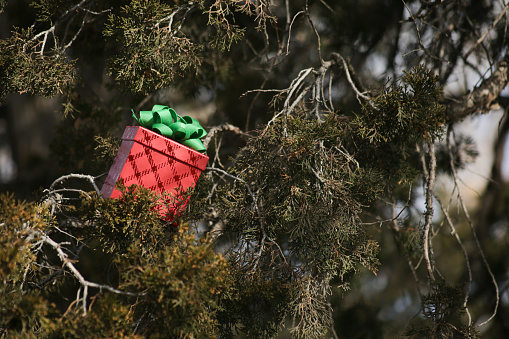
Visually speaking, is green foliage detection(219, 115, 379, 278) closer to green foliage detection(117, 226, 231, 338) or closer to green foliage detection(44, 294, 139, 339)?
green foliage detection(117, 226, 231, 338)

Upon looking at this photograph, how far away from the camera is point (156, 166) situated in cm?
178

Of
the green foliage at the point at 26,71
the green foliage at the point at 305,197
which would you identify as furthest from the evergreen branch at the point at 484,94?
the green foliage at the point at 26,71

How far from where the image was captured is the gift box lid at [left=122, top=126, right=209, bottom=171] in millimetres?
1704

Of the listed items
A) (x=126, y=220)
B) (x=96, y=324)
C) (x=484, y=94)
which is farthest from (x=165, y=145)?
(x=484, y=94)

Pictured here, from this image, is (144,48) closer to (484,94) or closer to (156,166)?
(156,166)

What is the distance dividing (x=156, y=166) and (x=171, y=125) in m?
0.17

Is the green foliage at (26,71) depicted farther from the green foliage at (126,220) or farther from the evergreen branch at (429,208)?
the evergreen branch at (429,208)

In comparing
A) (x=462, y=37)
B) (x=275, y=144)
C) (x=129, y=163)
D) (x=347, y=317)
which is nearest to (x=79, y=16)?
(x=129, y=163)

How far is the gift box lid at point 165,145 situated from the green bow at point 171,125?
37 millimetres

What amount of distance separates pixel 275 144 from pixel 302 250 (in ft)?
1.45

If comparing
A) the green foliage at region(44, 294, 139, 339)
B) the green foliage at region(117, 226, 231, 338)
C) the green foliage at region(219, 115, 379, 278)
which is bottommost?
the green foliage at region(44, 294, 139, 339)

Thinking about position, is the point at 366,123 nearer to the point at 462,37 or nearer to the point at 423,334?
the point at 423,334

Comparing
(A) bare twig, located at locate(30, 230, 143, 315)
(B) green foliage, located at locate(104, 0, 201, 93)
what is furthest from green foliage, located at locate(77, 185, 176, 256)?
(B) green foliage, located at locate(104, 0, 201, 93)

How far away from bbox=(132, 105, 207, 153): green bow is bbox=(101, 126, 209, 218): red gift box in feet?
0.14
